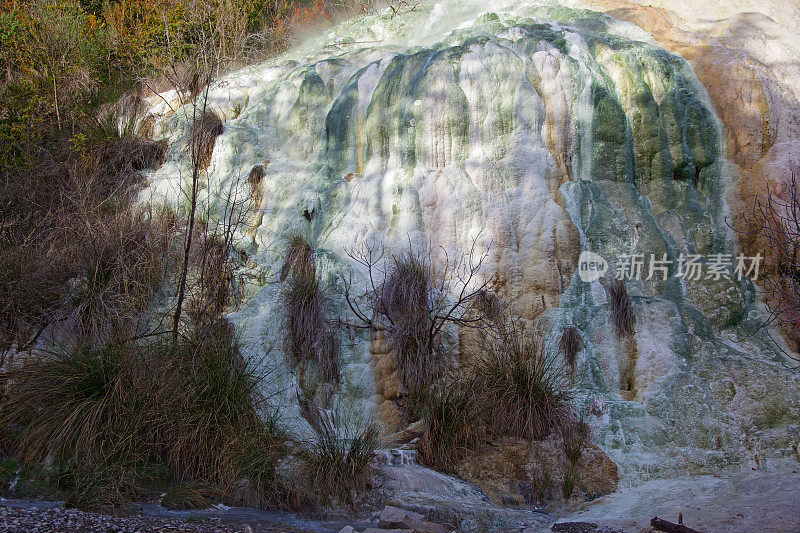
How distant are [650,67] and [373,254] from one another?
181 inches

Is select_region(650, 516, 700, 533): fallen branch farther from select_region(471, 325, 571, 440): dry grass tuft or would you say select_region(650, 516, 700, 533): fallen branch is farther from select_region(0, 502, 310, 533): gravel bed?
select_region(0, 502, 310, 533): gravel bed

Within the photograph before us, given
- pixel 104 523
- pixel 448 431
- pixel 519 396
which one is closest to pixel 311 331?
pixel 448 431

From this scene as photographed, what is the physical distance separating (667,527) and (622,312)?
3.22 m

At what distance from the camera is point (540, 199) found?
8.38 metres

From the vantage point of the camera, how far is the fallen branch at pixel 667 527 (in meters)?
4.38

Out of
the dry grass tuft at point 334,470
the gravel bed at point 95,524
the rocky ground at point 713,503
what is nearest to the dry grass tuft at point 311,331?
the dry grass tuft at point 334,470

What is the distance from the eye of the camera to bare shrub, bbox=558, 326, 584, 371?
7.27 m

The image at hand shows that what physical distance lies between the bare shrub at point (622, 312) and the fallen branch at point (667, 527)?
295 centimetres

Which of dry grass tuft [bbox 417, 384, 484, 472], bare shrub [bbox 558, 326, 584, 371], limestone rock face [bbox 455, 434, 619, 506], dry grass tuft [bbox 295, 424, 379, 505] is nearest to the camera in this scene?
dry grass tuft [bbox 295, 424, 379, 505]

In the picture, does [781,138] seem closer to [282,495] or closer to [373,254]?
[373,254]

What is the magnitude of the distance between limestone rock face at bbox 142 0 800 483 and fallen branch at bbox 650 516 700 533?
153 cm

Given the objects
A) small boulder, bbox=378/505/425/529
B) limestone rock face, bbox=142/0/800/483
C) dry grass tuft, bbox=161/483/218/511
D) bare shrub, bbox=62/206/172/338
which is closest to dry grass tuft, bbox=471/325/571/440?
limestone rock face, bbox=142/0/800/483

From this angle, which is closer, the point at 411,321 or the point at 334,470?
the point at 334,470

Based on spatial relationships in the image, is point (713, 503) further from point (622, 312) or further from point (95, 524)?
point (95, 524)
